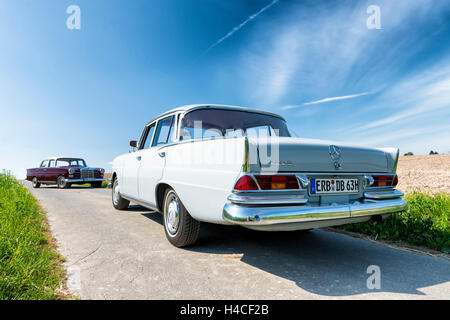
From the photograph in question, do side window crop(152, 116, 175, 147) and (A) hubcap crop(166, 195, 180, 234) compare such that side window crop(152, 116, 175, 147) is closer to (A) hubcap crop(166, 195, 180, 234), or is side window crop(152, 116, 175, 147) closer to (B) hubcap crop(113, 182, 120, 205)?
(A) hubcap crop(166, 195, 180, 234)

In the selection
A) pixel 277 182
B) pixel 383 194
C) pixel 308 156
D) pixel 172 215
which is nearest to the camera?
pixel 277 182

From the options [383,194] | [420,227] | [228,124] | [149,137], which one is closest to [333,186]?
[383,194]

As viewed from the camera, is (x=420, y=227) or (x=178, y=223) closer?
(x=178, y=223)

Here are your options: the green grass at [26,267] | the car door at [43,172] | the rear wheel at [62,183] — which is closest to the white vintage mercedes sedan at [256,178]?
the green grass at [26,267]

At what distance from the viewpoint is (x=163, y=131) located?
4016mm

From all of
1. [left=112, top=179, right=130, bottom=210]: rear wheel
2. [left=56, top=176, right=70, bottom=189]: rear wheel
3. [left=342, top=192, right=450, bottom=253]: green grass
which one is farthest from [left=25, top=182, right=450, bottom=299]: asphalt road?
[left=56, top=176, right=70, bottom=189]: rear wheel

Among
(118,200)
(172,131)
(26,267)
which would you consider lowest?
(26,267)

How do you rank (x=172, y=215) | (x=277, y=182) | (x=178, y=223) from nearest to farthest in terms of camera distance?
(x=277, y=182)
(x=178, y=223)
(x=172, y=215)

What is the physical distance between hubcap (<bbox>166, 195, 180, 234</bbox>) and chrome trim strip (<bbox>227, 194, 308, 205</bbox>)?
1101mm

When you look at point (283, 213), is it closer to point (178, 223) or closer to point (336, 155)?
point (336, 155)

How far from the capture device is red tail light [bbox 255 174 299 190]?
2.29 metres

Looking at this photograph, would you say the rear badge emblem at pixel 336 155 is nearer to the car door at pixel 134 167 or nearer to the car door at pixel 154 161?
the car door at pixel 154 161

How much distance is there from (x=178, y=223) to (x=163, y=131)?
1482 millimetres

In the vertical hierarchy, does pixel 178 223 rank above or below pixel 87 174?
below
